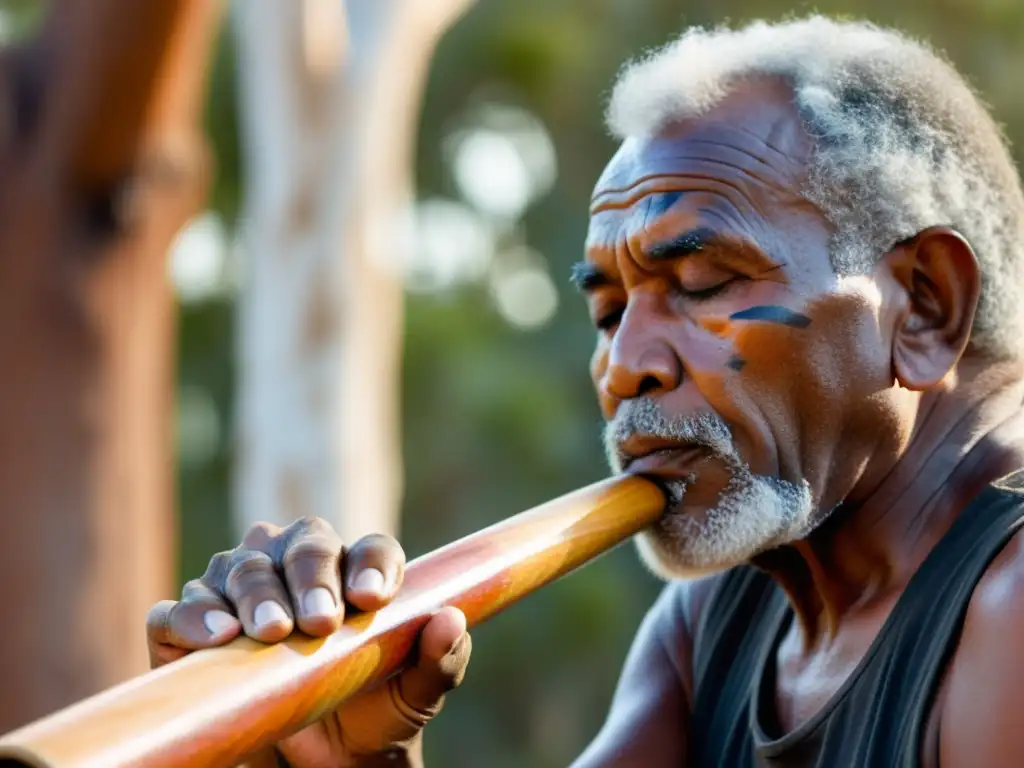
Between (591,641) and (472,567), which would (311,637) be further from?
(591,641)

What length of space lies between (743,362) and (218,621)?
844mm

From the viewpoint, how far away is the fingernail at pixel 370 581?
1710 millimetres

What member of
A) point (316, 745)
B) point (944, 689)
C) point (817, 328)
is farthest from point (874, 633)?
point (316, 745)

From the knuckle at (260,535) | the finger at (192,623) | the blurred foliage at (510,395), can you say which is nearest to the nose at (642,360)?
the knuckle at (260,535)

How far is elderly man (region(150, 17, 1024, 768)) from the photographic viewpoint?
2117 millimetres

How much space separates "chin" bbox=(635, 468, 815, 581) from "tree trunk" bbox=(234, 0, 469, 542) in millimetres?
4739

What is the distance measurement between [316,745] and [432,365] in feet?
36.6

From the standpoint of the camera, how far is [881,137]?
2209mm

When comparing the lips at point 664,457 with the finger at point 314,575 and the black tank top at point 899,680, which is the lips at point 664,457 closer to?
the black tank top at point 899,680

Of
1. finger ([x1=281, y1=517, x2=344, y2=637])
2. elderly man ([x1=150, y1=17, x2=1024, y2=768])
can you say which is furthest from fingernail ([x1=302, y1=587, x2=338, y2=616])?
elderly man ([x1=150, y1=17, x2=1024, y2=768])

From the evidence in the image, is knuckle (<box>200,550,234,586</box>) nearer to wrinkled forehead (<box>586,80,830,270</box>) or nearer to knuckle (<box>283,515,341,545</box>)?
knuckle (<box>283,515,341,545</box>)

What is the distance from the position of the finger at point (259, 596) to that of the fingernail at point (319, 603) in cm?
2

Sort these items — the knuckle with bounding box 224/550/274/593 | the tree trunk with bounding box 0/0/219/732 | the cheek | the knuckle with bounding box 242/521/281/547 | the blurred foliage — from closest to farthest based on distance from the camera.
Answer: the knuckle with bounding box 224/550/274/593 → the knuckle with bounding box 242/521/281/547 → the cheek → the tree trunk with bounding box 0/0/219/732 → the blurred foliage

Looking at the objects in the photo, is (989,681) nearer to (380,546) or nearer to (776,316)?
(776,316)
